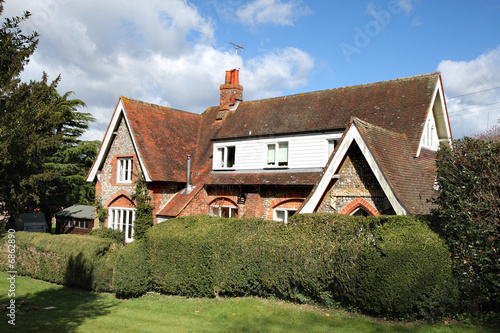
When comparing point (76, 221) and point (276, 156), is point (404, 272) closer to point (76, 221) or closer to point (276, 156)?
point (276, 156)

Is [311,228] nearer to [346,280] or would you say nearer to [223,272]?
[346,280]

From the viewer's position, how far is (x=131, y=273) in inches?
579

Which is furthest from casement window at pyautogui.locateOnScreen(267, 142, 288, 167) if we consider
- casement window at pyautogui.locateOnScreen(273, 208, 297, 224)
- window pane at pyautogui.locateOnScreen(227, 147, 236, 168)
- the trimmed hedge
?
the trimmed hedge

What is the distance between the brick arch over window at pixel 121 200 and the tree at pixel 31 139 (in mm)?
4592

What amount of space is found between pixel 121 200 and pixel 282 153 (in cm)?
1071

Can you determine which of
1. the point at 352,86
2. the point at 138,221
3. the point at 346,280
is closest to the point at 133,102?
the point at 138,221

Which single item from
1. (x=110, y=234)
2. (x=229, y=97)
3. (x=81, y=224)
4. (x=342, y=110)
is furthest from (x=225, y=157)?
(x=81, y=224)

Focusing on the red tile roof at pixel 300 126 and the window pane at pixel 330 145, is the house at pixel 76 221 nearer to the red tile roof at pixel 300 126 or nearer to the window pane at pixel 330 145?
the red tile roof at pixel 300 126

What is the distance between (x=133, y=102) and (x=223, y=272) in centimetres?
1624

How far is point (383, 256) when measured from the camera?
31.8 ft

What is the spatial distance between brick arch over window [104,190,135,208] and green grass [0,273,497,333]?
31.5ft

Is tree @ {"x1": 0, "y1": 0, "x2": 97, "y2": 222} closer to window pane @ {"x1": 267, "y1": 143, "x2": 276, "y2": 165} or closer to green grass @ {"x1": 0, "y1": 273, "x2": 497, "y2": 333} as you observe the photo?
green grass @ {"x1": 0, "y1": 273, "x2": 497, "y2": 333}

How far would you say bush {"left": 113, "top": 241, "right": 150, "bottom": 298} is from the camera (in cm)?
1465

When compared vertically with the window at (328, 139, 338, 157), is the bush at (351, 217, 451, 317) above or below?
below
